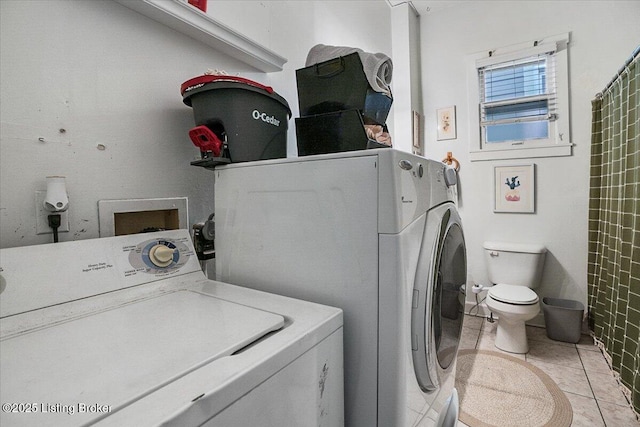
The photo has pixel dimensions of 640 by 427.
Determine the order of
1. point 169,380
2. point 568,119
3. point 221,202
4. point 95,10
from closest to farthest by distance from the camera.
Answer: point 169,380 → point 95,10 → point 221,202 → point 568,119

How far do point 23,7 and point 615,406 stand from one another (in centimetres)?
282

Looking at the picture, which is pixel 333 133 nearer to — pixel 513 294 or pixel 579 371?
pixel 513 294

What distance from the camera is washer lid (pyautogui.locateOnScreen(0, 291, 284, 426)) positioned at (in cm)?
39

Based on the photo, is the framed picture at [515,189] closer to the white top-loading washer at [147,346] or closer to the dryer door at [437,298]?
the dryer door at [437,298]

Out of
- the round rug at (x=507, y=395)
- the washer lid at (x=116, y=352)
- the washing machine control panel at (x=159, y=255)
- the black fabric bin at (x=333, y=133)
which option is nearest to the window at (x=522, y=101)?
the round rug at (x=507, y=395)

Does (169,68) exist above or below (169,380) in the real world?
above

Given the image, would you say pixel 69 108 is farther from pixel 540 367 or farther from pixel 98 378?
pixel 540 367

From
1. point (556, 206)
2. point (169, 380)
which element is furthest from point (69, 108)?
point (556, 206)

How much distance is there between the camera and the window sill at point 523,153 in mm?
2486

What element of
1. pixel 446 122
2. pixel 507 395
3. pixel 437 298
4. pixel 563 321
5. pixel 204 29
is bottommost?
pixel 507 395

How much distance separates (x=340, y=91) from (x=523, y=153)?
228 centimetres

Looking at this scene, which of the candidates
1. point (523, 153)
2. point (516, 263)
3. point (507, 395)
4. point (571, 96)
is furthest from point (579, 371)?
point (571, 96)

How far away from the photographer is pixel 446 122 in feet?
9.59

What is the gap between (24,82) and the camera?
776 mm
